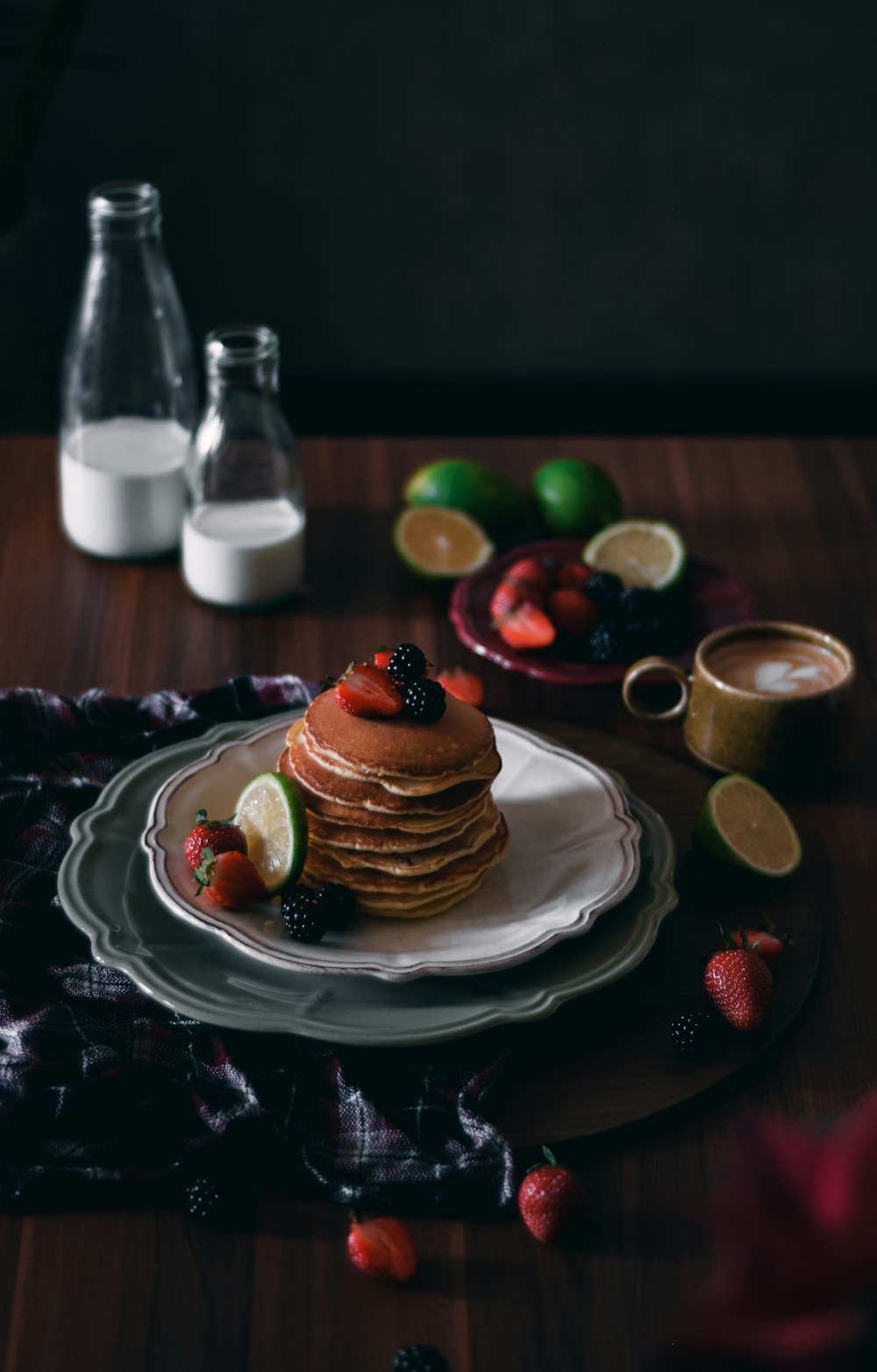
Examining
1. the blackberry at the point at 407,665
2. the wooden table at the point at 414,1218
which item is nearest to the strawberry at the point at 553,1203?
the wooden table at the point at 414,1218

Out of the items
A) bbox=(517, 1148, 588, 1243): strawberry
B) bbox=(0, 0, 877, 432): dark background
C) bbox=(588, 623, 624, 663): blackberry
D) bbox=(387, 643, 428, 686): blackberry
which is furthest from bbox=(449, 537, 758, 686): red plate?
bbox=(0, 0, 877, 432): dark background

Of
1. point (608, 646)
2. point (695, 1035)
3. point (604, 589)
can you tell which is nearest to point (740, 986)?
→ point (695, 1035)

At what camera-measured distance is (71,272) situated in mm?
4660

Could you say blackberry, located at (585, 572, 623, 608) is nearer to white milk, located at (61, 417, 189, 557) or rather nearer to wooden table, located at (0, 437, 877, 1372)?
wooden table, located at (0, 437, 877, 1372)

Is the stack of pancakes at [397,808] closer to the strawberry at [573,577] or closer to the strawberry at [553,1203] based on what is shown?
the strawberry at [553,1203]

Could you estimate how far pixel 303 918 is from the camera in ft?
4.35

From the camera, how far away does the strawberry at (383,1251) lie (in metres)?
1.08

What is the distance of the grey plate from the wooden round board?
42mm

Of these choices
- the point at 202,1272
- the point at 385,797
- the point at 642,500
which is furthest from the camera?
the point at 642,500

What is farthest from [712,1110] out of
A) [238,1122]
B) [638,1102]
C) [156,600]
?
[156,600]

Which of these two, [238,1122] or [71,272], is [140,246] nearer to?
[238,1122]

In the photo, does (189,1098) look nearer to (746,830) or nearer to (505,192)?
(746,830)

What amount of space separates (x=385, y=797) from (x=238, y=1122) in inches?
12.9

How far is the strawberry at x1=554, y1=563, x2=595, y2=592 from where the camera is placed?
203cm
